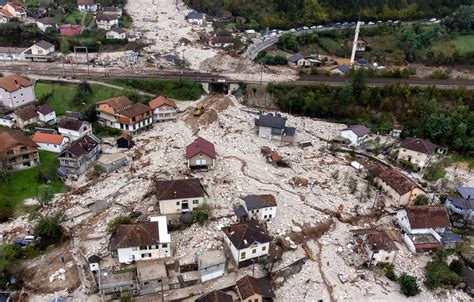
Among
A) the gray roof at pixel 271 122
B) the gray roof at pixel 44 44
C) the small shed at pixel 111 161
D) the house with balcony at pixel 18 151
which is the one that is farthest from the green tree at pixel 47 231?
the gray roof at pixel 44 44

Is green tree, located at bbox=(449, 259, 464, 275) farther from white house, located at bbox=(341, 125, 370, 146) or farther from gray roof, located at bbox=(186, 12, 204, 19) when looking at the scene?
gray roof, located at bbox=(186, 12, 204, 19)

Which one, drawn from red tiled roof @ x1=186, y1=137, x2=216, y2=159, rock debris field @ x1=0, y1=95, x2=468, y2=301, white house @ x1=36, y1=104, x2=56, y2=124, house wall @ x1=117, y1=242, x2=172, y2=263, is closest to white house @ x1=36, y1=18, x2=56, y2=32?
white house @ x1=36, y1=104, x2=56, y2=124

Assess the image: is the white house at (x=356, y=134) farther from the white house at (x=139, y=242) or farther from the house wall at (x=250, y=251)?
the white house at (x=139, y=242)

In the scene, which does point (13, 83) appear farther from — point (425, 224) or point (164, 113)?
point (425, 224)

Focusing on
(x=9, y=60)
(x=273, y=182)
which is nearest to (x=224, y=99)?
(x=273, y=182)

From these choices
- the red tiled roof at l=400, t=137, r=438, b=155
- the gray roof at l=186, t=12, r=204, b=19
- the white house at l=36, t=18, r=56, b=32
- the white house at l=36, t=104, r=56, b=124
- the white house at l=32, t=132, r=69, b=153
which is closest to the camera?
the white house at l=32, t=132, r=69, b=153
